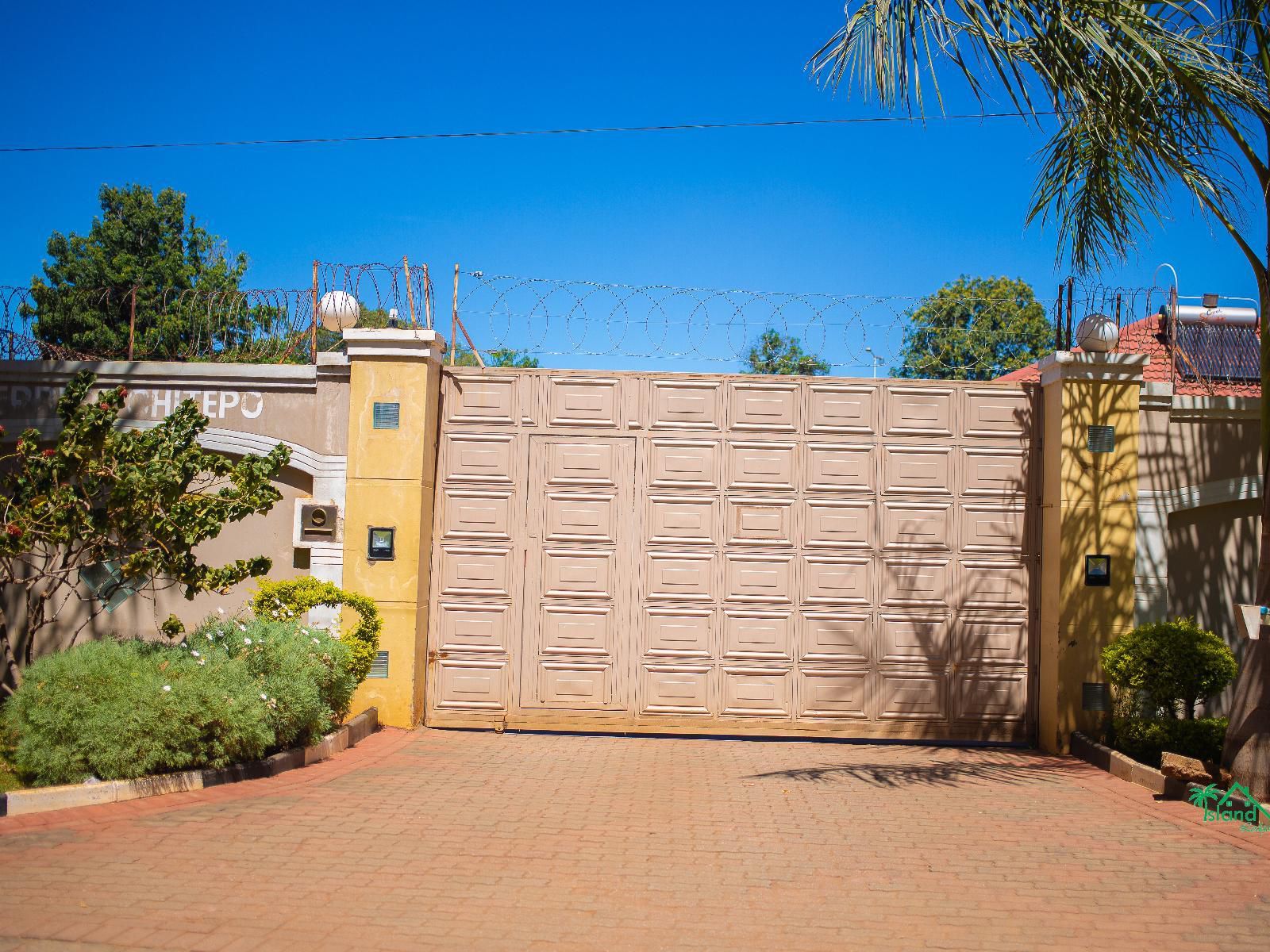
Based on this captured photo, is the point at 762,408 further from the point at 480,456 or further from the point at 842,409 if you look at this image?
the point at 480,456

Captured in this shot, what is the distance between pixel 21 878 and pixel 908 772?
19.6 feet

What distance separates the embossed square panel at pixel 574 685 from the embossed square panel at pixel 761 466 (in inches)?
84.5

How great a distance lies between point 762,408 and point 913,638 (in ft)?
8.31

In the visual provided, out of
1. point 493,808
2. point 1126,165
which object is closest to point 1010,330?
point 1126,165

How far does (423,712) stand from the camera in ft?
31.3

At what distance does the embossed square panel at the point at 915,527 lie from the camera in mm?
9664

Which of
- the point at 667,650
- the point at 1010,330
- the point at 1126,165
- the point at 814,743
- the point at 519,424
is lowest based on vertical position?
the point at 814,743

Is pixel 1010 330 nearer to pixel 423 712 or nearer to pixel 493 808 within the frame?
pixel 423 712

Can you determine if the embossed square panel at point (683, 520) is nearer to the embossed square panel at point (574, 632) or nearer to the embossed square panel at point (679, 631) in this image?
the embossed square panel at point (679, 631)

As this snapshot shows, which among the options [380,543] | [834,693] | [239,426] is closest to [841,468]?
[834,693]

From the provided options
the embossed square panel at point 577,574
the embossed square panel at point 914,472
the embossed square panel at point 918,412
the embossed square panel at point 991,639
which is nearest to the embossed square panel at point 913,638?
the embossed square panel at point 991,639

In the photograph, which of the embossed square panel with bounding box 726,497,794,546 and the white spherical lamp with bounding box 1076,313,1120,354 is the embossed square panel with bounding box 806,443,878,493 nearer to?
the embossed square panel with bounding box 726,497,794,546

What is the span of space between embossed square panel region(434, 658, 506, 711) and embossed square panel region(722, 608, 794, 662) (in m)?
2.09

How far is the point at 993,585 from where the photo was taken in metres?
9.66
